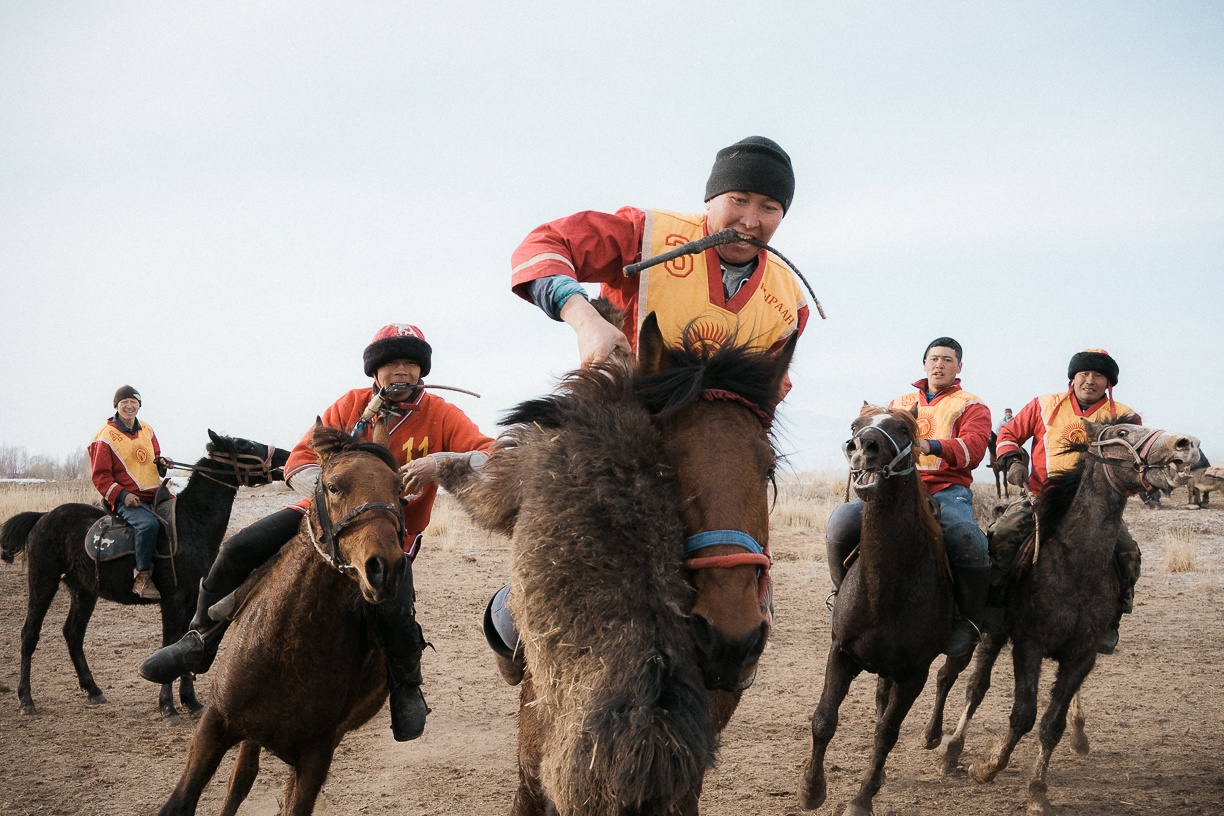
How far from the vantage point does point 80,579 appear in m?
8.77

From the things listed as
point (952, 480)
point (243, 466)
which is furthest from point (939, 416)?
point (243, 466)

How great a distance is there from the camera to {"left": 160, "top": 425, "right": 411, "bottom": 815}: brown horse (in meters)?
4.06

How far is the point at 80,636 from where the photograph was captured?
849 centimetres

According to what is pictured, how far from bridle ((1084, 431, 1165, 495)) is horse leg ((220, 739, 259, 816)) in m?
6.08

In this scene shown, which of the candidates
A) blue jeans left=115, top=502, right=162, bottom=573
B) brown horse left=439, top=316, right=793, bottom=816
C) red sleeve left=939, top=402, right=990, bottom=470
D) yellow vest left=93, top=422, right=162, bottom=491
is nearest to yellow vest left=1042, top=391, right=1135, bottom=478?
red sleeve left=939, top=402, right=990, bottom=470

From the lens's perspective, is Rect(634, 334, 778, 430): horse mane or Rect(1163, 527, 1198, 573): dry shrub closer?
Rect(634, 334, 778, 430): horse mane

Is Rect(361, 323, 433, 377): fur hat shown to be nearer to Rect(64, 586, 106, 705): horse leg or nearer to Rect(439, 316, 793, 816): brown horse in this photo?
Rect(439, 316, 793, 816): brown horse

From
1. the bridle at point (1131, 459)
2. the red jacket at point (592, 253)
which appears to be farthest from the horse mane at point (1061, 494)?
the red jacket at point (592, 253)

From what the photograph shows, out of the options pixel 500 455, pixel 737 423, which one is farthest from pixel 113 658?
pixel 737 423

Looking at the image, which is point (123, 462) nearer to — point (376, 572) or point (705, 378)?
point (376, 572)

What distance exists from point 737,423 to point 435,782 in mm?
5093

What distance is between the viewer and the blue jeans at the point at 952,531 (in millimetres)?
6309

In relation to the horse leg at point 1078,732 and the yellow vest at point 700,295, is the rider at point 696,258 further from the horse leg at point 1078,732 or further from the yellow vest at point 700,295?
the horse leg at point 1078,732

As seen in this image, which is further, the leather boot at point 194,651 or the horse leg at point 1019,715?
the horse leg at point 1019,715
